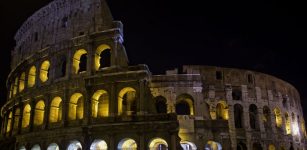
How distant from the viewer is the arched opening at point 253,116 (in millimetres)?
31409

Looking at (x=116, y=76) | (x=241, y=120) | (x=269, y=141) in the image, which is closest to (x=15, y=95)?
(x=116, y=76)

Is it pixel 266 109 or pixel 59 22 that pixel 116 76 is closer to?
pixel 59 22

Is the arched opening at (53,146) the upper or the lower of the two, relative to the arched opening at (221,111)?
lower

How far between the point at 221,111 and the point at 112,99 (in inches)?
480

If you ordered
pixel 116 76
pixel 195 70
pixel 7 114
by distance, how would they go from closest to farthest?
pixel 116 76 < pixel 195 70 < pixel 7 114

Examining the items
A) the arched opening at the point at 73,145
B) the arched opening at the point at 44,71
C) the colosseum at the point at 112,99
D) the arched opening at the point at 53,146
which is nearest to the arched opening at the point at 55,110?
the colosseum at the point at 112,99

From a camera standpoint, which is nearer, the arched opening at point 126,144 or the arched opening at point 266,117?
the arched opening at point 126,144

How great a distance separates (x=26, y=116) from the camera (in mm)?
28359

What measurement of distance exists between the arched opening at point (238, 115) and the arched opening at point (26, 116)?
1846 cm

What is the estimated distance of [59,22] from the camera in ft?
91.9

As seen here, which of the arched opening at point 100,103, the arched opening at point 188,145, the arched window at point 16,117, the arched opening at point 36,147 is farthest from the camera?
the arched window at point 16,117

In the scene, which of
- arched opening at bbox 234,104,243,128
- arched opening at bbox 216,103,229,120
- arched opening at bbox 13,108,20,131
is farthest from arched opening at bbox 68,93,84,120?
arched opening at bbox 234,104,243,128

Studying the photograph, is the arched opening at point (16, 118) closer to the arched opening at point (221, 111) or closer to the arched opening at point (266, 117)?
the arched opening at point (221, 111)

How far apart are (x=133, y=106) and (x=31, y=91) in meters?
8.64
